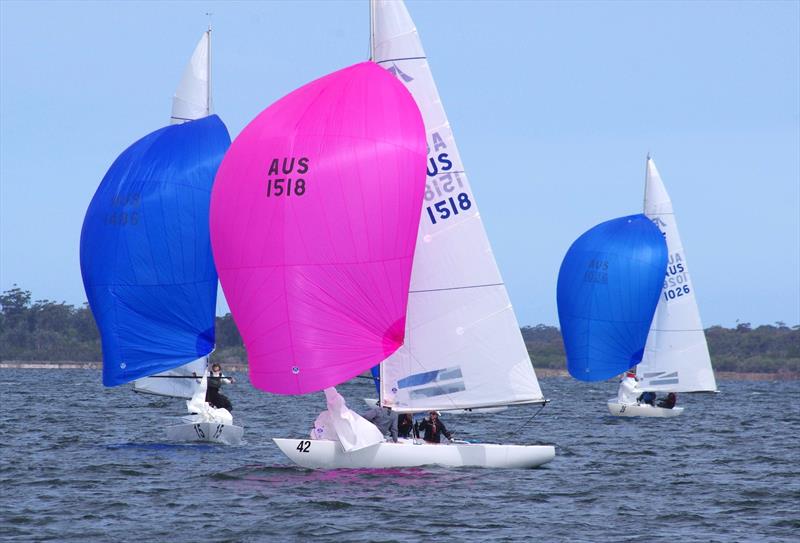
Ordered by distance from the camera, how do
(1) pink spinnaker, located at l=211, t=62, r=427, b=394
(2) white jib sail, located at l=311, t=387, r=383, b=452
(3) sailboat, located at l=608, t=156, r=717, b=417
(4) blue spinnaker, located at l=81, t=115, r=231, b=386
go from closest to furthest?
1. (1) pink spinnaker, located at l=211, t=62, r=427, b=394
2. (2) white jib sail, located at l=311, t=387, r=383, b=452
3. (4) blue spinnaker, located at l=81, t=115, r=231, b=386
4. (3) sailboat, located at l=608, t=156, r=717, b=417

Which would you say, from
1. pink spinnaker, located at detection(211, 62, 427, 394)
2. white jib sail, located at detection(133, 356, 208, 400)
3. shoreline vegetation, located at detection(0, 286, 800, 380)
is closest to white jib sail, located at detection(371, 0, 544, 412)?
pink spinnaker, located at detection(211, 62, 427, 394)

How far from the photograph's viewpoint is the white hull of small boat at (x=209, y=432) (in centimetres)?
2838

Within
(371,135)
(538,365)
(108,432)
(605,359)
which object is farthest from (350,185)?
(538,365)

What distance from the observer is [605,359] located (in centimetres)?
4769

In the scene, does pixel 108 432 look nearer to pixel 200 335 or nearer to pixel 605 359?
pixel 200 335

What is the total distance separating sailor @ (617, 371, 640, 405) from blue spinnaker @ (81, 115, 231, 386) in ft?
71.5

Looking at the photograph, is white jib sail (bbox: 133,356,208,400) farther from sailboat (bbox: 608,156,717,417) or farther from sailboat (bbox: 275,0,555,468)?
sailboat (bbox: 608,156,717,417)

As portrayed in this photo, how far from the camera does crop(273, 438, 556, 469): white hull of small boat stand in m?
22.1

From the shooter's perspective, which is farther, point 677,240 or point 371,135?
point 677,240

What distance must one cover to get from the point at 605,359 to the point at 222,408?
71.3 ft

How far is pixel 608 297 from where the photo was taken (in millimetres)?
47562

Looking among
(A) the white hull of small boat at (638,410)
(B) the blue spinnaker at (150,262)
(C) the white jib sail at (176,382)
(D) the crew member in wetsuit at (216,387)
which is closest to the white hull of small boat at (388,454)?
(D) the crew member in wetsuit at (216,387)

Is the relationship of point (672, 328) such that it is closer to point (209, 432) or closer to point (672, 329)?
point (672, 329)

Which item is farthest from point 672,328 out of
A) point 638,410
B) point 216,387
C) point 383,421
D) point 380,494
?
point 380,494
